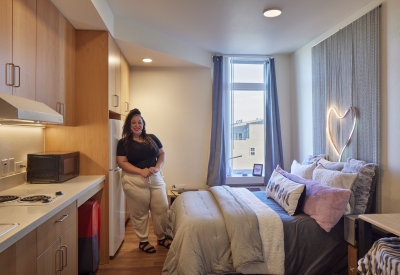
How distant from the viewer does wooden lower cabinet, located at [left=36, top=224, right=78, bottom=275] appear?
1.44m

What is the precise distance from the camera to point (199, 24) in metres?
3.04

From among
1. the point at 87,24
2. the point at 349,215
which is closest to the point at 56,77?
the point at 87,24

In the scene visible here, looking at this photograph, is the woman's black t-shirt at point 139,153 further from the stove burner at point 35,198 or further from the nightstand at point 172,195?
the stove burner at point 35,198

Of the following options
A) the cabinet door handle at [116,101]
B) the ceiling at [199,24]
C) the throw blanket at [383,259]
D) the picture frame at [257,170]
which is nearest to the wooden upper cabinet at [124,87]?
the ceiling at [199,24]

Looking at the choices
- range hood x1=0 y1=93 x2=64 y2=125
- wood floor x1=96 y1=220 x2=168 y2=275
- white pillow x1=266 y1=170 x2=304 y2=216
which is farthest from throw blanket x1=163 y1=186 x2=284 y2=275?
range hood x1=0 y1=93 x2=64 y2=125

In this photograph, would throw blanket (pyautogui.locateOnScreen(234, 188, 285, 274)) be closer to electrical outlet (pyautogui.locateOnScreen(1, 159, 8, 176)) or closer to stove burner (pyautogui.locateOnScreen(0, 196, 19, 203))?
stove burner (pyautogui.locateOnScreen(0, 196, 19, 203))

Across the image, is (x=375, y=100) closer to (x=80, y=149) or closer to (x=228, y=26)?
(x=228, y=26)

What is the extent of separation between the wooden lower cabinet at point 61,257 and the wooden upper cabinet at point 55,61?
3.29ft

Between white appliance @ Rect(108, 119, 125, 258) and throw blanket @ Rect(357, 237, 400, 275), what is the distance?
2.18 meters

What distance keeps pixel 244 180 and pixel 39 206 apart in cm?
317

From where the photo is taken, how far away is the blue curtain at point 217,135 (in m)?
4.04

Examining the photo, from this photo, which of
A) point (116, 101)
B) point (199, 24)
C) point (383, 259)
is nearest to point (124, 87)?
point (116, 101)

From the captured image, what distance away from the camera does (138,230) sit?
2877 mm

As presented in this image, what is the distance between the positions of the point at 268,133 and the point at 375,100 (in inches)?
71.2
